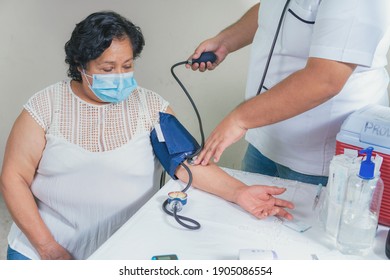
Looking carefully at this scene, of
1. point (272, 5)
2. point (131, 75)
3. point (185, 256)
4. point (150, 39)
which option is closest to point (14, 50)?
point (150, 39)

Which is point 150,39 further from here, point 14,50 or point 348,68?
point 348,68

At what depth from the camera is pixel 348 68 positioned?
Result: 1.18 meters

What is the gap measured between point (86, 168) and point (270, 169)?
2.16 feet

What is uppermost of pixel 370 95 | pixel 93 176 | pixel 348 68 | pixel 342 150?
pixel 348 68

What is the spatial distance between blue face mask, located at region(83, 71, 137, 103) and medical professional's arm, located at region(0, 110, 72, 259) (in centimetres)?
22

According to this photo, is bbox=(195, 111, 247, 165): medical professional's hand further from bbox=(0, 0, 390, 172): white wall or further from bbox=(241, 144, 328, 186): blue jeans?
bbox=(0, 0, 390, 172): white wall

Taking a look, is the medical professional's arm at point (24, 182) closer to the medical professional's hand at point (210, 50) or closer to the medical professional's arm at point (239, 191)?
the medical professional's arm at point (239, 191)

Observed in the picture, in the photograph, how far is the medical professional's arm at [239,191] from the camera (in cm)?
123

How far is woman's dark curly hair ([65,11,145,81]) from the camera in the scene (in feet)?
4.70

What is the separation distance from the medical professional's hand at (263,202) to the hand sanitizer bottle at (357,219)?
169 mm

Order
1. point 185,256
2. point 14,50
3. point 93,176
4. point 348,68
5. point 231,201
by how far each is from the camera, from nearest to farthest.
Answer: point 185,256
point 348,68
point 231,201
point 93,176
point 14,50

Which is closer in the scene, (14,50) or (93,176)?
(93,176)

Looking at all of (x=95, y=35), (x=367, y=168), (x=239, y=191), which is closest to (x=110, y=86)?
(x=95, y=35)

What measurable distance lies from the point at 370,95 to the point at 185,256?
78 centimetres
